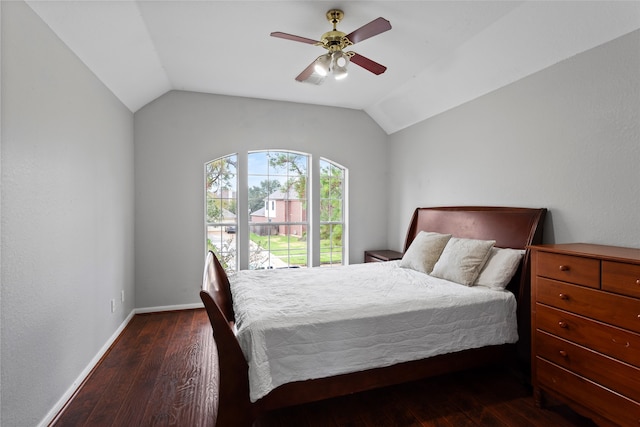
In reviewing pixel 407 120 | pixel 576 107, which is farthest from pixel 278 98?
pixel 576 107

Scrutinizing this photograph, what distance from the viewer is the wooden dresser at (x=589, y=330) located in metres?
1.60

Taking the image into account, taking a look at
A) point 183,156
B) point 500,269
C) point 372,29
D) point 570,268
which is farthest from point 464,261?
point 183,156

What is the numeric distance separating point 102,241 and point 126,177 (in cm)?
101

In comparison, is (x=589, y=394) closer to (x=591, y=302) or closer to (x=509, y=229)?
(x=591, y=302)

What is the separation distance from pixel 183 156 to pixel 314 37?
89.1 inches

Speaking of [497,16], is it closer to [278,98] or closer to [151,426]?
[278,98]

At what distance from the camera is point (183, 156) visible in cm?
399

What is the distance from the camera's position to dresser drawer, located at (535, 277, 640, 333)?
5.24 feet

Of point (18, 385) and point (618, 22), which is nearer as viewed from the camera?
point (18, 385)

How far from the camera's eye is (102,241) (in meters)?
2.80

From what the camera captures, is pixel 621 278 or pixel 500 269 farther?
pixel 500 269

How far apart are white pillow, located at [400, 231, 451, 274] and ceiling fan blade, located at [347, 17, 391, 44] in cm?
204

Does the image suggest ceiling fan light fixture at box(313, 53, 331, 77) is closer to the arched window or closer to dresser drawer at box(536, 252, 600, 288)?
dresser drawer at box(536, 252, 600, 288)

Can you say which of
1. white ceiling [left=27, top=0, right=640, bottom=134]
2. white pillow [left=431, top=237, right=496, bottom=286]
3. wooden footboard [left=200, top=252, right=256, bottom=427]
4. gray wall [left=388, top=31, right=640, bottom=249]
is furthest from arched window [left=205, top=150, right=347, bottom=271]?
wooden footboard [left=200, top=252, right=256, bottom=427]
